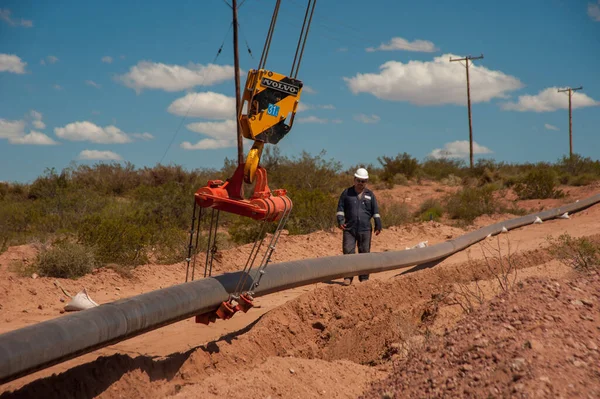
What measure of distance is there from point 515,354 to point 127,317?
3.16 metres

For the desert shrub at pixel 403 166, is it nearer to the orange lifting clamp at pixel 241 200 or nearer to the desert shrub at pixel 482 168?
the desert shrub at pixel 482 168

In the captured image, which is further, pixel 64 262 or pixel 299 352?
pixel 64 262

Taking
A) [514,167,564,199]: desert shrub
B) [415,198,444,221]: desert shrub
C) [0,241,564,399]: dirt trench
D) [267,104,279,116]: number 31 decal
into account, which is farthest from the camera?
[514,167,564,199]: desert shrub

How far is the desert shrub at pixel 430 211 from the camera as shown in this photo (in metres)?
25.5

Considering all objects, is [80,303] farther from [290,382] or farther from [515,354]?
[515,354]

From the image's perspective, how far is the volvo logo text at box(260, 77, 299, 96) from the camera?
637 cm

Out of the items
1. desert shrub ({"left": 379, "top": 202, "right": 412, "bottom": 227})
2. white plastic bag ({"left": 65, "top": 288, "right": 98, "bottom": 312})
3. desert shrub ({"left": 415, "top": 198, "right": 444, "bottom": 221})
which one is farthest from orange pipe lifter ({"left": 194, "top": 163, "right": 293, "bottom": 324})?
desert shrub ({"left": 415, "top": 198, "right": 444, "bottom": 221})

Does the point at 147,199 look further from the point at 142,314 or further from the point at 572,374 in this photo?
the point at 572,374

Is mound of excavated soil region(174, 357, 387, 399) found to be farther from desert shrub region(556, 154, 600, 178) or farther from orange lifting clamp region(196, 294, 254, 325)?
desert shrub region(556, 154, 600, 178)

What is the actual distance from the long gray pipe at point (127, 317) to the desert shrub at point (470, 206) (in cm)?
1658

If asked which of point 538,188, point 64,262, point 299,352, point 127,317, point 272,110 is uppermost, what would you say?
point 272,110

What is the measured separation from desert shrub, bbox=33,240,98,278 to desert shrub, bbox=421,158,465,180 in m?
31.3

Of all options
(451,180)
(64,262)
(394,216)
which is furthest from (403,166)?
(64,262)

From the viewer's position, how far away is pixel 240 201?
6406mm
